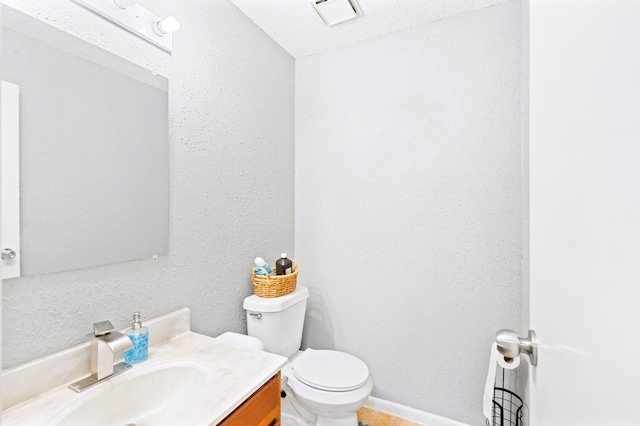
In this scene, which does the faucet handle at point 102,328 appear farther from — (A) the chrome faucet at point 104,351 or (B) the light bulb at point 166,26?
(B) the light bulb at point 166,26

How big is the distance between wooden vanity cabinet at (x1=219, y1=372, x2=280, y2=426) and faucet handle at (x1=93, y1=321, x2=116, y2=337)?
0.46 metres

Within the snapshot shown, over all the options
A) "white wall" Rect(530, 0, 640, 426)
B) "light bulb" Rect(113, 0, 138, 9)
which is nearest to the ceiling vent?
"light bulb" Rect(113, 0, 138, 9)

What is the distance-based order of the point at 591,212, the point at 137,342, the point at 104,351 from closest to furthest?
1. the point at 591,212
2. the point at 104,351
3. the point at 137,342

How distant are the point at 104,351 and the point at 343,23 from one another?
1881mm

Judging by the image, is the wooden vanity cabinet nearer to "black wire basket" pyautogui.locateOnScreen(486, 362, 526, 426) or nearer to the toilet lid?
the toilet lid

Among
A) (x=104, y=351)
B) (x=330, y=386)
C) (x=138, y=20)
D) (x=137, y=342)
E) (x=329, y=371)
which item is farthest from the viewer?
(x=329, y=371)

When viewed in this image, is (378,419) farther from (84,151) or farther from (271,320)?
(84,151)

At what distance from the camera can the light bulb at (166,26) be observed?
3.74 ft

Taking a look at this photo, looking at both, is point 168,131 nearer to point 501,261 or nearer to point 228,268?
point 228,268

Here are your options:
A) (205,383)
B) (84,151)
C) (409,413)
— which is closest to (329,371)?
(409,413)

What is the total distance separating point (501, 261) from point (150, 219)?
1.66 m

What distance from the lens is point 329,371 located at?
59.6 inches

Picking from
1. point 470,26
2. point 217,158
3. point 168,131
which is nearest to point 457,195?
point 470,26

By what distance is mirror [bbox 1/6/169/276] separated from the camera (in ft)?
2.77
